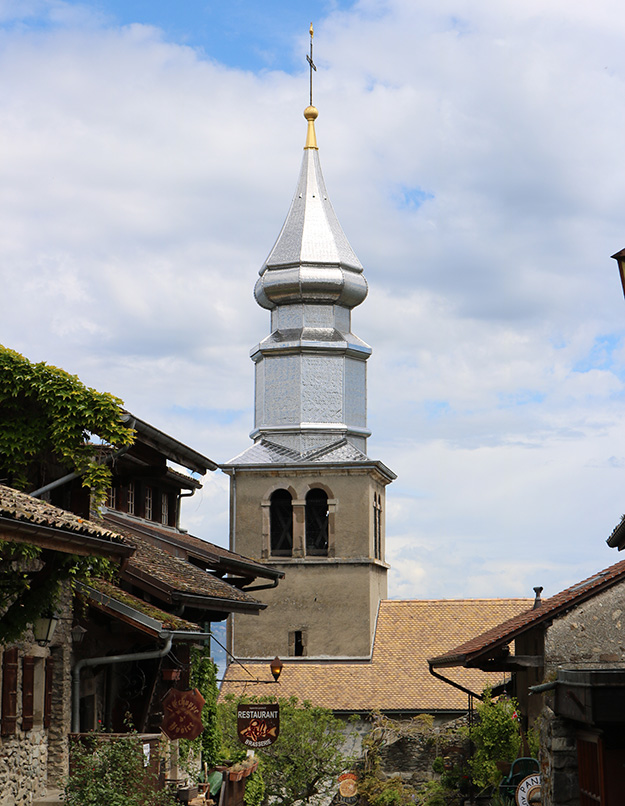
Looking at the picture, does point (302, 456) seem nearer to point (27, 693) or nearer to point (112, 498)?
point (112, 498)

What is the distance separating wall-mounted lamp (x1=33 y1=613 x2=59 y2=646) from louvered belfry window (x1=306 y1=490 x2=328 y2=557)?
1208 inches

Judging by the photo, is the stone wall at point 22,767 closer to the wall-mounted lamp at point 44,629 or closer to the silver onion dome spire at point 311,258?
the wall-mounted lamp at point 44,629

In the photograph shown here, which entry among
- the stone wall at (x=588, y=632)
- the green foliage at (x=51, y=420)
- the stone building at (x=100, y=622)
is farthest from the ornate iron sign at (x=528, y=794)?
the green foliage at (x=51, y=420)

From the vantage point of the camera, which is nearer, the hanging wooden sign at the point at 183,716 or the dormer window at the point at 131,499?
the hanging wooden sign at the point at 183,716

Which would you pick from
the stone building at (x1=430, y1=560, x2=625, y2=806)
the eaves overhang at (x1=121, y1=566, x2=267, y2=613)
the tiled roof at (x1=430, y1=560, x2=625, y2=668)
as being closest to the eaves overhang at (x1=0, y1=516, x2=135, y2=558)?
the stone building at (x1=430, y1=560, x2=625, y2=806)

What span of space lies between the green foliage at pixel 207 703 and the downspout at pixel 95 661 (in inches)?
179

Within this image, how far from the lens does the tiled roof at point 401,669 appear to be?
41469 mm

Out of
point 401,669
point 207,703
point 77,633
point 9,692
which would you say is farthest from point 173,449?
point 401,669

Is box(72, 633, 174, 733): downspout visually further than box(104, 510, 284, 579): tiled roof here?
No

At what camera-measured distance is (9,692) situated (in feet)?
48.4

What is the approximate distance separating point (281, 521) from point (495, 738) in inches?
930

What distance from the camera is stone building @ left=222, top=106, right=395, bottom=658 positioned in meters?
45.1

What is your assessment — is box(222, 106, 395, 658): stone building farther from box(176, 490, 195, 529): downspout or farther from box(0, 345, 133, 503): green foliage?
box(0, 345, 133, 503): green foliage

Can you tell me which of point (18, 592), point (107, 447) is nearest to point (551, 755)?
point (18, 592)
